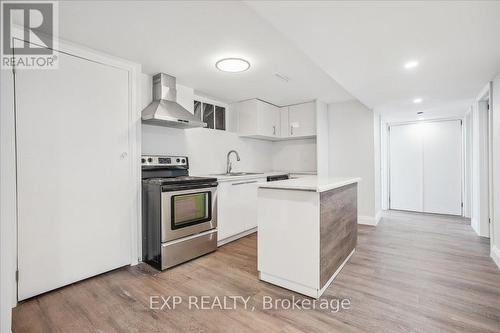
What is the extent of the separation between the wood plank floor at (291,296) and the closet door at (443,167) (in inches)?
98.2

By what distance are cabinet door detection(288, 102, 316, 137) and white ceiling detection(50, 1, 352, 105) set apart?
40.9 inches

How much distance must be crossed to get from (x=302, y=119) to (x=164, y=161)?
2582mm

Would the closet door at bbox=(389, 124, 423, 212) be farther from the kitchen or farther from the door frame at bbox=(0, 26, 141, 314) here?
the door frame at bbox=(0, 26, 141, 314)

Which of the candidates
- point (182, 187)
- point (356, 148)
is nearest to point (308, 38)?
point (182, 187)

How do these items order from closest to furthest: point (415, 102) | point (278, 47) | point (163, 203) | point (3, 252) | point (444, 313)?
1. point (3, 252)
2. point (444, 313)
3. point (278, 47)
4. point (163, 203)
5. point (415, 102)

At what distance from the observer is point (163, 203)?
2.48 metres

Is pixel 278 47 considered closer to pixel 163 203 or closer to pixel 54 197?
pixel 163 203

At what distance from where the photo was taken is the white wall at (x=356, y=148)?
423 centimetres

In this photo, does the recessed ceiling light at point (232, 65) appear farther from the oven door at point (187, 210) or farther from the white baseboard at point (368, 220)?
the white baseboard at point (368, 220)

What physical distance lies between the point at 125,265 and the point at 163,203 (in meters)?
0.80

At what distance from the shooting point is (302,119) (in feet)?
14.5

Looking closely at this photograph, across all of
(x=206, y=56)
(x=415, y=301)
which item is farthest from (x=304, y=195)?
(x=206, y=56)

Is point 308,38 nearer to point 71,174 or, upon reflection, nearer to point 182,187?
point 182,187

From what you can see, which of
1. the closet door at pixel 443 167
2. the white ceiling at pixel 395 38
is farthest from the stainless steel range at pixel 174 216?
the closet door at pixel 443 167
